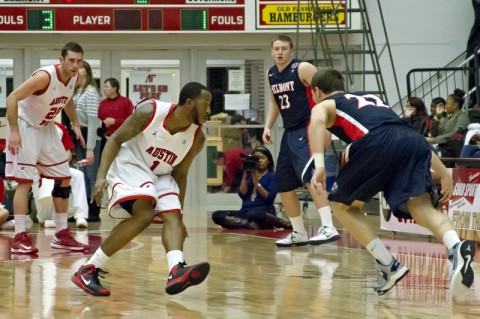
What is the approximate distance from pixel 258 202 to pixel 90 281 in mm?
5821

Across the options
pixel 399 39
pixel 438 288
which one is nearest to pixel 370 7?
pixel 399 39

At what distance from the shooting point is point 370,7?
18031 mm

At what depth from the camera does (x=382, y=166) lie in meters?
6.80

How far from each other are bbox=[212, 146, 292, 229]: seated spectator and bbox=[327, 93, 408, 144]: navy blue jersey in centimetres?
541

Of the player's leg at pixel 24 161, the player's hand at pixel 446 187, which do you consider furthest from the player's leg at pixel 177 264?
the player's leg at pixel 24 161

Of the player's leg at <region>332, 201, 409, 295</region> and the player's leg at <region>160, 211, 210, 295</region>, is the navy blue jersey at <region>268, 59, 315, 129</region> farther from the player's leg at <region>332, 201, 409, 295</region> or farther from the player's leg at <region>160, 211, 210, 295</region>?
the player's leg at <region>160, 211, 210, 295</region>

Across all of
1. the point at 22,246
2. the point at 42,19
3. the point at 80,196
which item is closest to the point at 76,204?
the point at 80,196

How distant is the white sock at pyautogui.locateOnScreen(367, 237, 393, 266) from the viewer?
6.89 meters

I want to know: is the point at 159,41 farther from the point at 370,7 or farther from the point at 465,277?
the point at 465,277

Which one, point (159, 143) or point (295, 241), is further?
point (295, 241)

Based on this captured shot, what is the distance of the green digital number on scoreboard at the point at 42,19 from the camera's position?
17.1 meters

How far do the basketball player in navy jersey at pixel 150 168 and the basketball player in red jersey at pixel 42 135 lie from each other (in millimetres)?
2372

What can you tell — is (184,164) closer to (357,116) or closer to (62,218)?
(357,116)

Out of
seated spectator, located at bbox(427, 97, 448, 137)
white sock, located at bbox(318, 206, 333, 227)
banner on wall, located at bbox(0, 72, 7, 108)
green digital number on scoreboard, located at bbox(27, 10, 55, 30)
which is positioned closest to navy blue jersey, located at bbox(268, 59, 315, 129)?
white sock, located at bbox(318, 206, 333, 227)
